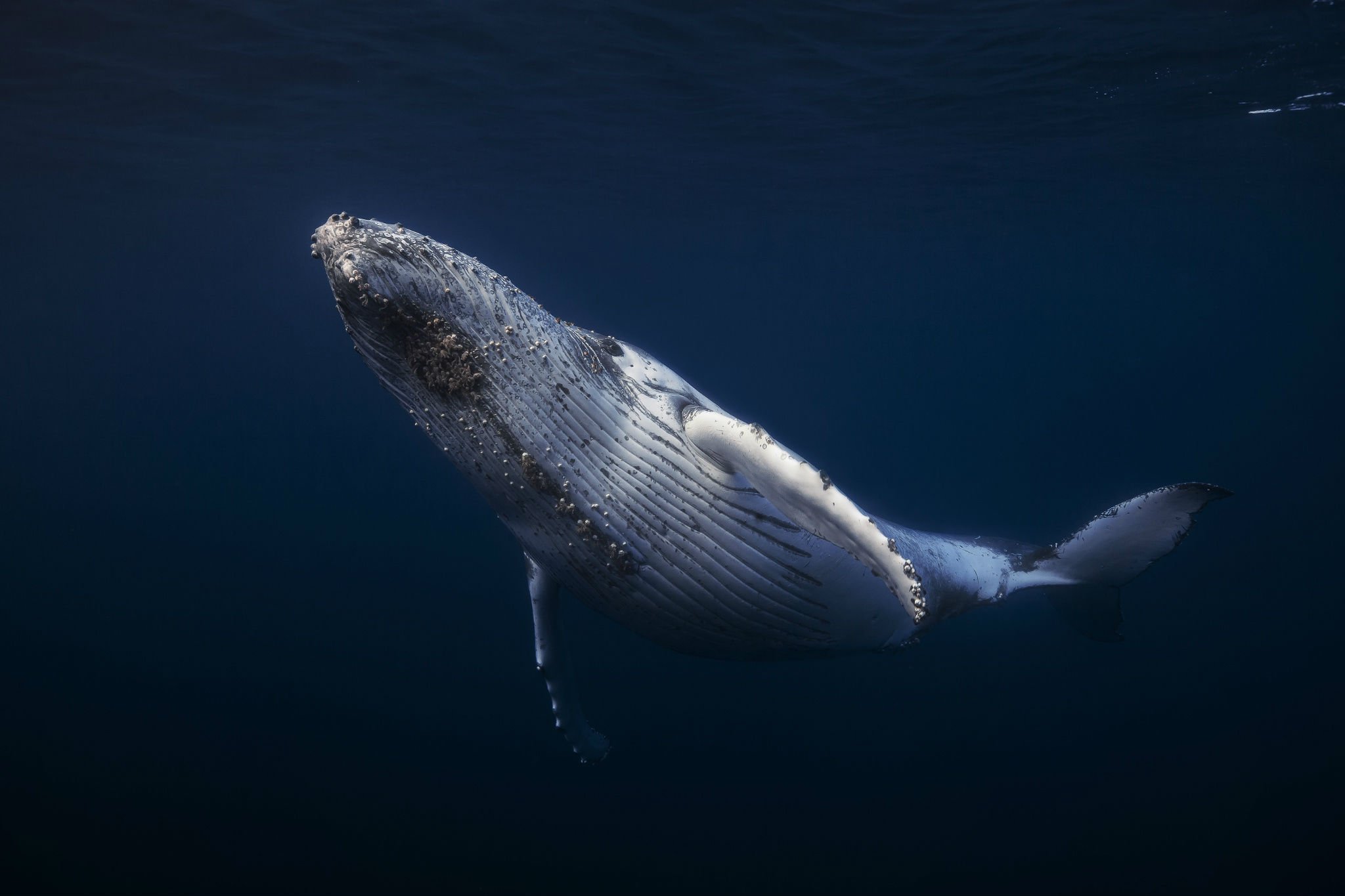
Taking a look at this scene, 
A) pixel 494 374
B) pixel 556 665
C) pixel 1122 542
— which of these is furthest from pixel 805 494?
pixel 1122 542

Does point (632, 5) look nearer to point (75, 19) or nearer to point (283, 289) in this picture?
point (75, 19)

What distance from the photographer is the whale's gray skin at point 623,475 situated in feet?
11.1

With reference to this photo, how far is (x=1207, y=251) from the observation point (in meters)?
49.9

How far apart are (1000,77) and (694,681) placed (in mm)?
14547

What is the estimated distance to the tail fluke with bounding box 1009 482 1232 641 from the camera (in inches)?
196

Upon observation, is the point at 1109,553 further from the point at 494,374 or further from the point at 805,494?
the point at 494,374

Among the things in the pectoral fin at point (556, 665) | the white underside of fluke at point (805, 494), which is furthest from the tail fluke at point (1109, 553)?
the pectoral fin at point (556, 665)

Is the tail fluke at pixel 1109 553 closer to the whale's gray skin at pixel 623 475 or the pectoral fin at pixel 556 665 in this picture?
the whale's gray skin at pixel 623 475

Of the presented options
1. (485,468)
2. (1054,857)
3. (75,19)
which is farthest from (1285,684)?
(75,19)

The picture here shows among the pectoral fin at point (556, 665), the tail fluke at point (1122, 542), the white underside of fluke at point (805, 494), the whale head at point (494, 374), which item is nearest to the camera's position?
the white underside of fluke at point (805, 494)

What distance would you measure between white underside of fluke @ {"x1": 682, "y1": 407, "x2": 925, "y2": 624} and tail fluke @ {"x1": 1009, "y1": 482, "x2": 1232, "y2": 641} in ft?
9.48

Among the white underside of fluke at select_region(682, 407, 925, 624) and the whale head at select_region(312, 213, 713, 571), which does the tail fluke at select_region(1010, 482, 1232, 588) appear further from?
the whale head at select_region(312, 213, 713, 571)

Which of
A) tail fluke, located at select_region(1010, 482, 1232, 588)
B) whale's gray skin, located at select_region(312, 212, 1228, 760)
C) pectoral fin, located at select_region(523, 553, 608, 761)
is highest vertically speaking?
whale's gray skin, located at select_region(312, 212, 1228, 760)

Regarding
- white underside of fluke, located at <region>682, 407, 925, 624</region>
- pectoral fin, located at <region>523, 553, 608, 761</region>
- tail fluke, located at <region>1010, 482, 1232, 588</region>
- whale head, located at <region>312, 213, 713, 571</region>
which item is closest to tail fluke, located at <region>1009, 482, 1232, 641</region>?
tail fluke, located at <region>1010, 482, 1232, 588</region>
